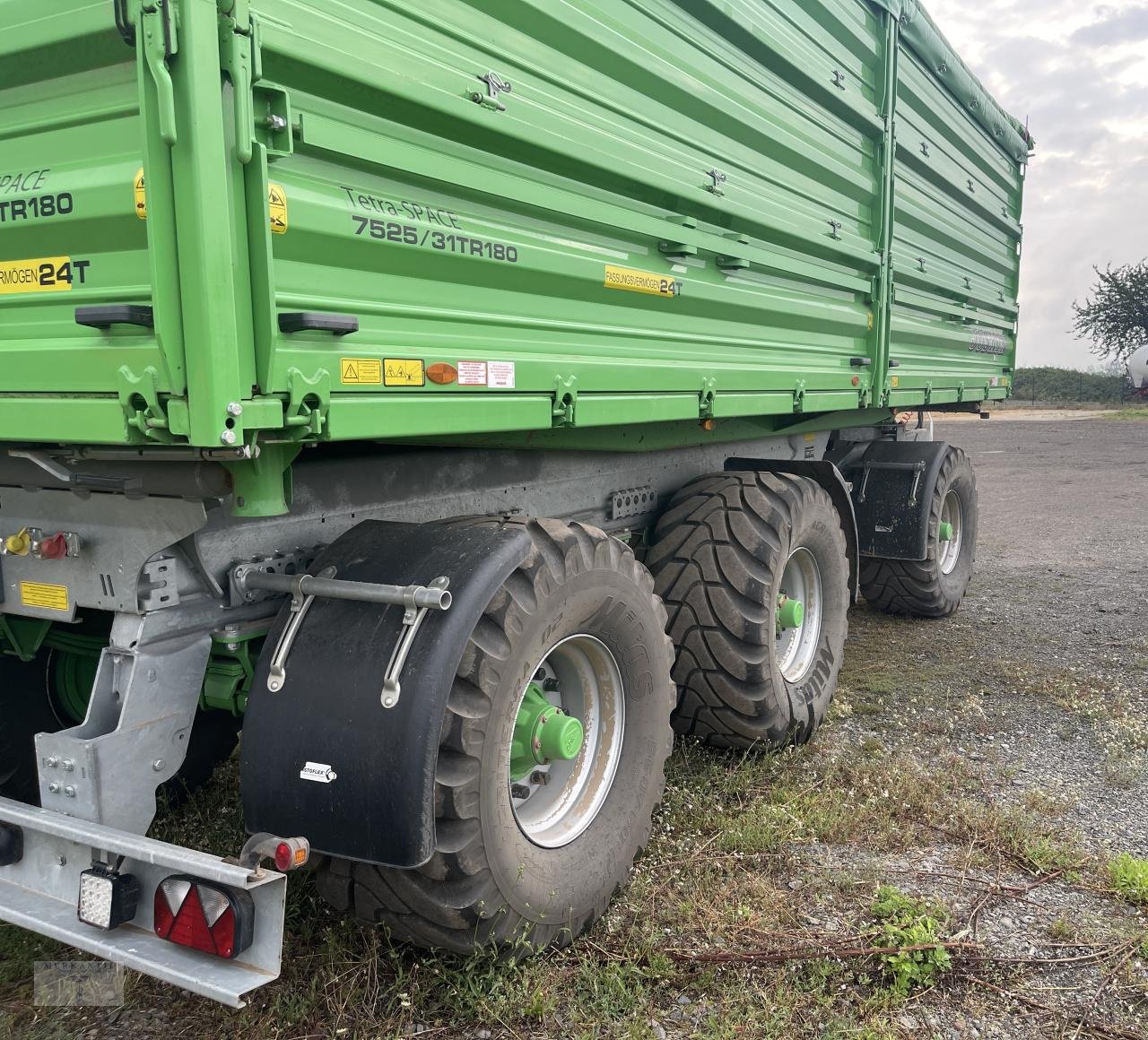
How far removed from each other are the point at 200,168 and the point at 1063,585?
24.9ft

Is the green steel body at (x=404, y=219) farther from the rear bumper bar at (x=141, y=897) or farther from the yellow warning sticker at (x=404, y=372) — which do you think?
the rear bumper bar at (x=141, y=897)

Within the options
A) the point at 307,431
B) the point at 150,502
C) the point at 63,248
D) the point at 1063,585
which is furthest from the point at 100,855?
the point at 1063,585

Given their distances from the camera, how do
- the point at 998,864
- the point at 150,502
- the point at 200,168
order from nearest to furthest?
1. the point at 200,168
2. the point at 150,502
3. the point at 998,864

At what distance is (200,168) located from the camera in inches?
71.2

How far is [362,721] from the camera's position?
221cm

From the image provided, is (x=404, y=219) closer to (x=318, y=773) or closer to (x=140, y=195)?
(x=140, y=195)

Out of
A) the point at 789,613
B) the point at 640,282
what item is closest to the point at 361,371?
the point at 640,282

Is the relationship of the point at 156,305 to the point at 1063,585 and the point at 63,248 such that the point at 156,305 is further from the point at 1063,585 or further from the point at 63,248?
the point at 1063,585

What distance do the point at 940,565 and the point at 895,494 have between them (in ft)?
2.44

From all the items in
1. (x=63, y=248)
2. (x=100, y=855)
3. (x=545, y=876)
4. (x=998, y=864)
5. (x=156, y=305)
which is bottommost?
(x=998, y=864)

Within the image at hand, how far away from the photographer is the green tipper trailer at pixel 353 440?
76.9 inches

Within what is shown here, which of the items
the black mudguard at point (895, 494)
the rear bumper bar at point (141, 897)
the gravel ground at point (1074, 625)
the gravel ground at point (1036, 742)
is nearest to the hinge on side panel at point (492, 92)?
the rear bumper bar at point (141, 897)

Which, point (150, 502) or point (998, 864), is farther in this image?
point (998, 864)

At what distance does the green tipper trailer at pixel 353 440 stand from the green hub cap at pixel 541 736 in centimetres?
1
